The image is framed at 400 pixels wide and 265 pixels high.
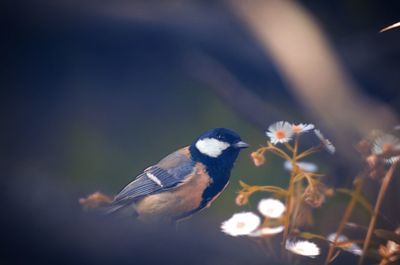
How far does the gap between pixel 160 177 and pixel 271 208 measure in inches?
10.4

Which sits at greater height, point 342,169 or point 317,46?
point 317,46

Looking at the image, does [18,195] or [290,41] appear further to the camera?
[290,41]

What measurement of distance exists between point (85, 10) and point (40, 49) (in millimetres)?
132

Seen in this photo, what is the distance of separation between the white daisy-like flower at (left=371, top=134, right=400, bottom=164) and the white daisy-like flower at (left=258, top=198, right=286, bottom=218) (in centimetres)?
26

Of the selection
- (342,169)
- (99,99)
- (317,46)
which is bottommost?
(342,169)

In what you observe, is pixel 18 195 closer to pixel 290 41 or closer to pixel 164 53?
pixel 164 53

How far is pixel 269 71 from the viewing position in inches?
41.4

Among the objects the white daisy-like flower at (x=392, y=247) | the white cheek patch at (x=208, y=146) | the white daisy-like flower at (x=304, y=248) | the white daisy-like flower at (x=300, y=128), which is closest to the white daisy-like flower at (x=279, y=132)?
the white daisy-like flower at (x=300, y=128)

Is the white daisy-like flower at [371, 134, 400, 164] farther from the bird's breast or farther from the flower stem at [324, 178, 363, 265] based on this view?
the bird's breast

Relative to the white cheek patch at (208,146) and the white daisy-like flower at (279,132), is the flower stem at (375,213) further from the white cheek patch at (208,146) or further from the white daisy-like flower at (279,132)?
the white cheek patch at (208,146)

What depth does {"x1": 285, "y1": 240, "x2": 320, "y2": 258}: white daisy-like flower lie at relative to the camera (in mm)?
1034

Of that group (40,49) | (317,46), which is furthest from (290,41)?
(40,49)

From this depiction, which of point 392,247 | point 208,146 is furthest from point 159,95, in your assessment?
point 392,247

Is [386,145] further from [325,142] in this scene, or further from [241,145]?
[241,145]
